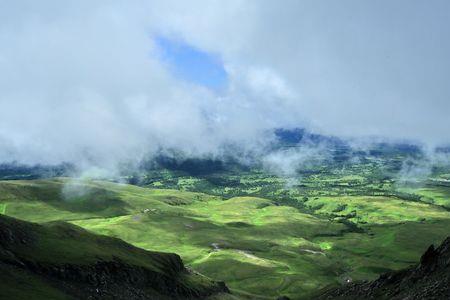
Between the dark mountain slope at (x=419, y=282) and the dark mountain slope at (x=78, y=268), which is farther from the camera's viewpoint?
the dark mountain slope at (x=78, y=268)

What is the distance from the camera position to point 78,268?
3762 inches

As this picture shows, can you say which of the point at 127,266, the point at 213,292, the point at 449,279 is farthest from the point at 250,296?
the point at 449,279

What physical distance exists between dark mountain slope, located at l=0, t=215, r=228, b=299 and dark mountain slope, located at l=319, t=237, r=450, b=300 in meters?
49.5

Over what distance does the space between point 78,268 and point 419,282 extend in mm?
66203

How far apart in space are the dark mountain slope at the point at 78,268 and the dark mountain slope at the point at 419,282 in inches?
1950

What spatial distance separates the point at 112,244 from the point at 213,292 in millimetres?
35697

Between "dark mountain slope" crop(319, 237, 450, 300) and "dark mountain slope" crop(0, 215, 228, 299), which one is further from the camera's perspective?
"dark mountain slope" crop(0, 215, 228, 299)

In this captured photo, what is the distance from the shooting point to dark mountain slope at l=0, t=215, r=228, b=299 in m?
80.0

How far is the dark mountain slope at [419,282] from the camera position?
68.2m

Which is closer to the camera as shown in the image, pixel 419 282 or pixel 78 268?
Answer: pixel 419 282

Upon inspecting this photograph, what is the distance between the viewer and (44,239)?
345 feet

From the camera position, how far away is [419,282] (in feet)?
259

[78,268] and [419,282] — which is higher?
[419,282]

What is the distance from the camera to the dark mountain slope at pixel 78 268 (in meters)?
80.0
